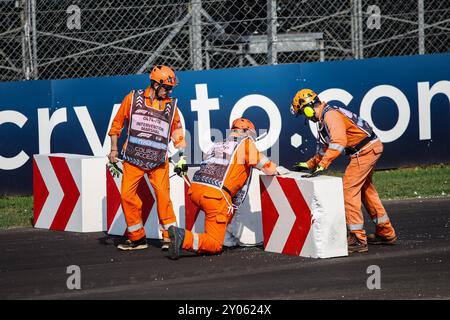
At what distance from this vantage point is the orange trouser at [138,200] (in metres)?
11.4

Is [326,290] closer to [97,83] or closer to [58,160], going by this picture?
[58,160]

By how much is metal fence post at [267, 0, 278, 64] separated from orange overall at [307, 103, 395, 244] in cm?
481

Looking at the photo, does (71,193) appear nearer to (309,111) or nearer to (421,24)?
(309,111)

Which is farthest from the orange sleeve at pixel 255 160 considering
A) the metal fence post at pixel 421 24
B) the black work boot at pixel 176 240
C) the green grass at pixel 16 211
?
the metal fence post at pixel 421 24

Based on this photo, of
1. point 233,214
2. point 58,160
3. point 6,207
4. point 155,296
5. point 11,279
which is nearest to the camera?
point 155,296

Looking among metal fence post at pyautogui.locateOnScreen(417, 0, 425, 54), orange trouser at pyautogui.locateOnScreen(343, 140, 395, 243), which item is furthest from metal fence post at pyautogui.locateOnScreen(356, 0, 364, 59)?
orange trouser at pyautogui.locateOnScreen(343, 140, 395, 243)

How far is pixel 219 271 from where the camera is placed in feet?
33.1

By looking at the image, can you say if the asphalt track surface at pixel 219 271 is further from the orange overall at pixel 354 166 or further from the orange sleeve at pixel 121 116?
the orange sleeve at pixel 121 116

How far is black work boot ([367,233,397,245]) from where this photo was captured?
11406 millimetres

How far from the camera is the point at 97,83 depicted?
50.2ft

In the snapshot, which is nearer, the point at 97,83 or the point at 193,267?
the point at 193,267

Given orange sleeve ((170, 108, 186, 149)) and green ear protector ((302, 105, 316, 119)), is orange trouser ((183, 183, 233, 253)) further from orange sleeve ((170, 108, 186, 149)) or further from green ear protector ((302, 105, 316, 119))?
green ear protector ((302, 105, 316, 119))

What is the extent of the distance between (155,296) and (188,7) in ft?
25.4
